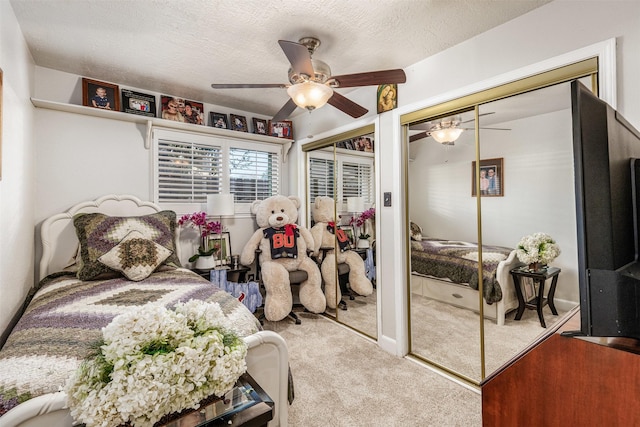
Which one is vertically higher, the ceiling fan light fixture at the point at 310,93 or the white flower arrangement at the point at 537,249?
the ceiling fan light fixture at the point at 310,93

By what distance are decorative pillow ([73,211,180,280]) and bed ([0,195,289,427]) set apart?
45 mm

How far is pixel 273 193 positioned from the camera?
3.88 m

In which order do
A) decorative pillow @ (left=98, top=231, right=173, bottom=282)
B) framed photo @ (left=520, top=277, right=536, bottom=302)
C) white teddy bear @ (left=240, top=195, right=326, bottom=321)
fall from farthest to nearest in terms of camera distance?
1. white teddy bear @ (left=240, top=195, right=326, bottom=321)
2. decorative pillow @ (left=98, top=231, right=173, bottom=282)
3. framed photo @ (left=520, top=277, right=536, bottom=302)

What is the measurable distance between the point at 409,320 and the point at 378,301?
12.4 inches

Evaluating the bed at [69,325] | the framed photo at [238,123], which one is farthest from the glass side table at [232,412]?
the framed photo at [238,123]

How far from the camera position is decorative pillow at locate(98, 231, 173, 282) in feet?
7.12

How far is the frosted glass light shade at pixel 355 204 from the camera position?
3042 mm

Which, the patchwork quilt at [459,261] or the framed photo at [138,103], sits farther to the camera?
the framed photo at [138,103]

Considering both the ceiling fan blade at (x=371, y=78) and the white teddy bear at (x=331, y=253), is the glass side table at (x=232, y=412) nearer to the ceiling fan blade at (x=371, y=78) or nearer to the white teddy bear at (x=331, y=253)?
the ceiling fan blade at (x=371, y=78)

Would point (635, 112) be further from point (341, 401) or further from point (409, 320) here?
point (341, 401)

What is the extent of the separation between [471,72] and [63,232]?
3.52 meters

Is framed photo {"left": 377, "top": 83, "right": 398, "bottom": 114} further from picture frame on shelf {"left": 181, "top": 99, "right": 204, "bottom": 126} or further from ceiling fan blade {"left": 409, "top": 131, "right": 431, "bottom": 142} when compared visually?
picture frame on shelf {"left": 181, "top": 99, "right": 204, "bottom": 126}

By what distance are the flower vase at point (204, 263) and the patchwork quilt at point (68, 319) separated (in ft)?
1.74

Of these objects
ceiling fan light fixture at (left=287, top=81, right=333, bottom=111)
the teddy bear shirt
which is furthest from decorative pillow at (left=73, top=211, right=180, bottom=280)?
ceiling fan light fixture at (left=287, top=81, right=333, bottom=111)
